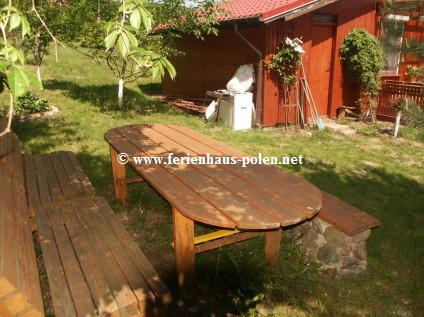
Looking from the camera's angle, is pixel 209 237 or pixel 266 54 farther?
pixel 266 54

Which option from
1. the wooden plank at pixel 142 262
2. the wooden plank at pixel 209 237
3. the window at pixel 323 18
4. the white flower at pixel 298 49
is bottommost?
the wooden plank at pixel 209 237

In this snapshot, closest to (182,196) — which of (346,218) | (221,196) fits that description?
(221,196)

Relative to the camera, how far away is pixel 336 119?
9.86 m

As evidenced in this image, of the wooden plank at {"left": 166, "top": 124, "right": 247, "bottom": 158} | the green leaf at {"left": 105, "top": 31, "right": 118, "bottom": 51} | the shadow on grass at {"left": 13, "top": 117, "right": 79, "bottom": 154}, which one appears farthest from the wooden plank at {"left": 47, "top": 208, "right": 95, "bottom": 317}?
the shadow on grass at {"left": 13, "top": 117, "right": 79, "bottom": 154}

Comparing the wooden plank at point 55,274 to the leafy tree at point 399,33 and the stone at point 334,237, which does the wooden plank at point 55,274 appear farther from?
the leafy tree at point 399,33

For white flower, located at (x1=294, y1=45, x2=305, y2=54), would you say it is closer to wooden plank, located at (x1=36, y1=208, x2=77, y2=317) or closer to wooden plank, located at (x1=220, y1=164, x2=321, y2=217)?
wooden plank, located at (x1=220, y1=164, x2=321, y2=217)

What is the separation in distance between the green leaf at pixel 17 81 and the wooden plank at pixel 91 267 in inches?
49.2

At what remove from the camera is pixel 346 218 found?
2926 millimetres

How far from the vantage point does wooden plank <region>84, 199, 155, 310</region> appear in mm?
1990

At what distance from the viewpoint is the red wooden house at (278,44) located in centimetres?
816

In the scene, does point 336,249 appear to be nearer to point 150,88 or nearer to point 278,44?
point 278,44

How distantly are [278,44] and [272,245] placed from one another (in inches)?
256

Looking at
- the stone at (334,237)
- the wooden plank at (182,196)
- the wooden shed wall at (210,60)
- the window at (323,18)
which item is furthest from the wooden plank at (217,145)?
the window at (323,18)

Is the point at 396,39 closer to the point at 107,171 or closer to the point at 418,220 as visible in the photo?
the point at 418,220
